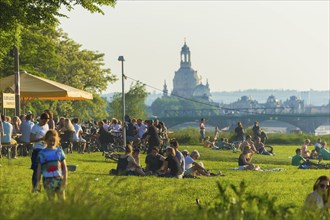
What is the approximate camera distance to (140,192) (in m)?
11.8

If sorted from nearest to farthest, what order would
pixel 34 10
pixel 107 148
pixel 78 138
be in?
1. pixel 34 10
2. pixel 78 138
3. pixel 107 148

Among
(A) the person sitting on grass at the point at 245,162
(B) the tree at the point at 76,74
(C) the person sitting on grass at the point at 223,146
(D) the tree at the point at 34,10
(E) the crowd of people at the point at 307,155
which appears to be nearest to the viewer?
(D) the tree at the point at 34,10

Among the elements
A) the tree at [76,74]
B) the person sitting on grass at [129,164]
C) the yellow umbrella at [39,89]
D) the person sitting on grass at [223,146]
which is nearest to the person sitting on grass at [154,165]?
the person sitting on grass at [129,164]

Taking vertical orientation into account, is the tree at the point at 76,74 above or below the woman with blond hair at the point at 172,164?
above

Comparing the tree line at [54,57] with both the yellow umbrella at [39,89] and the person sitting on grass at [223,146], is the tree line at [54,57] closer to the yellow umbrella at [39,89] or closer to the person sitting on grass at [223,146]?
the yellow umbrella at [39,89]

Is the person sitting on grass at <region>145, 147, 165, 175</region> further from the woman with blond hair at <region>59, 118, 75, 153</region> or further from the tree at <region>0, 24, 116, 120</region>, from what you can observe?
the tree at <region>0, 24, 116, 120</region>

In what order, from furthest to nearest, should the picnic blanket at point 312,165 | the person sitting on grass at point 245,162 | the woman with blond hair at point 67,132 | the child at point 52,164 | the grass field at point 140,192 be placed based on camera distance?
the picnic blanket at point 312,165 < the woman with blond hair at point 67,132 < the person sitting on grass at point 245,162 < the child at point 52,164 < the grass field at point 140,192

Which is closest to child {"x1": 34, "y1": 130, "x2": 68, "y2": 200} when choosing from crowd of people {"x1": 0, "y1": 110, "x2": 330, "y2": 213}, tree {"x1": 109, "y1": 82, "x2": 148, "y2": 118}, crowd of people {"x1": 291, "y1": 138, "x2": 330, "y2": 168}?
crowd of people {"x1": 0, "y1": 110, "x2": 330, "y2": 213}

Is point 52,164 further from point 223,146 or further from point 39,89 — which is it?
point 223,146

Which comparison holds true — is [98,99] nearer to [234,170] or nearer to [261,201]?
[234,170]

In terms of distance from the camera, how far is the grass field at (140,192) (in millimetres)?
9432

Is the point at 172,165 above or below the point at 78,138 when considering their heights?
below

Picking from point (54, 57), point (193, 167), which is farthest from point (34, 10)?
point (54, 57)

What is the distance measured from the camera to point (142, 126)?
36750mm
